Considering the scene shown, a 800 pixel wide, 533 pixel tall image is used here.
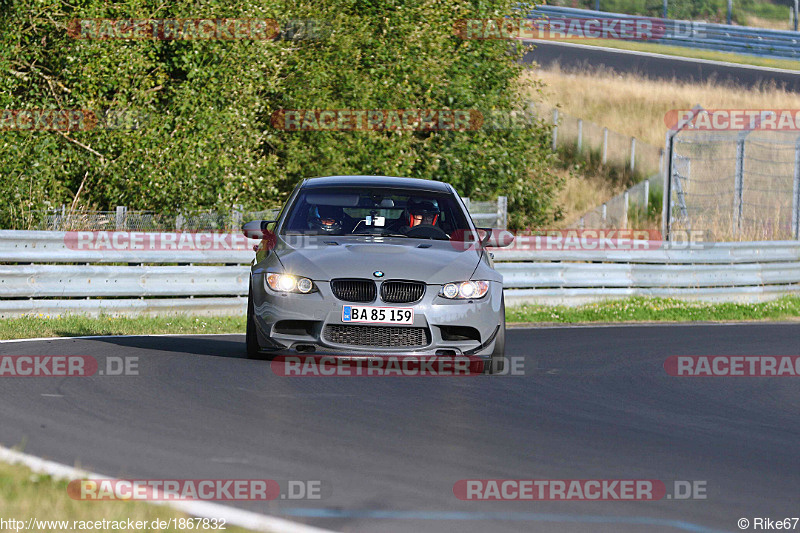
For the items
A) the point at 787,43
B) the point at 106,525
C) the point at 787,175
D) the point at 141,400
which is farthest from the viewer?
the point at 787,43

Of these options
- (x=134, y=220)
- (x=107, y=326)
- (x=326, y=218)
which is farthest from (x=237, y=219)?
(x=326, y=218)

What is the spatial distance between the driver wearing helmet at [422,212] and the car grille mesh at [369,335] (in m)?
1.50

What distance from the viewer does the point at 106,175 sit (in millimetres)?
21156

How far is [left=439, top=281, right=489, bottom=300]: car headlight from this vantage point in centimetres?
986

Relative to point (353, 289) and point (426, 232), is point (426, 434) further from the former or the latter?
point (426, 232)

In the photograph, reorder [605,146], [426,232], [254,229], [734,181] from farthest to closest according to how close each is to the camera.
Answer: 1. [605,146]
2. [734,181]
3. [426,232]
4. [254,229]

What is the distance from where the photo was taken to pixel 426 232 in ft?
35.8

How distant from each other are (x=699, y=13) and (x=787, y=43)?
11.4 meters

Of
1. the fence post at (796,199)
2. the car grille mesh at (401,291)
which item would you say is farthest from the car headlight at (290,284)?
the fence post at (796,199)

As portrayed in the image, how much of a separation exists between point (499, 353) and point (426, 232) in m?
1.26

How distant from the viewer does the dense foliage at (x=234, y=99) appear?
20.7 m

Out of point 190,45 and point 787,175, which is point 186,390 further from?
point 787,175

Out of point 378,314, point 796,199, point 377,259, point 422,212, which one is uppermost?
point 422,212

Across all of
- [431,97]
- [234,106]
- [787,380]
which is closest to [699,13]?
[431,97]
